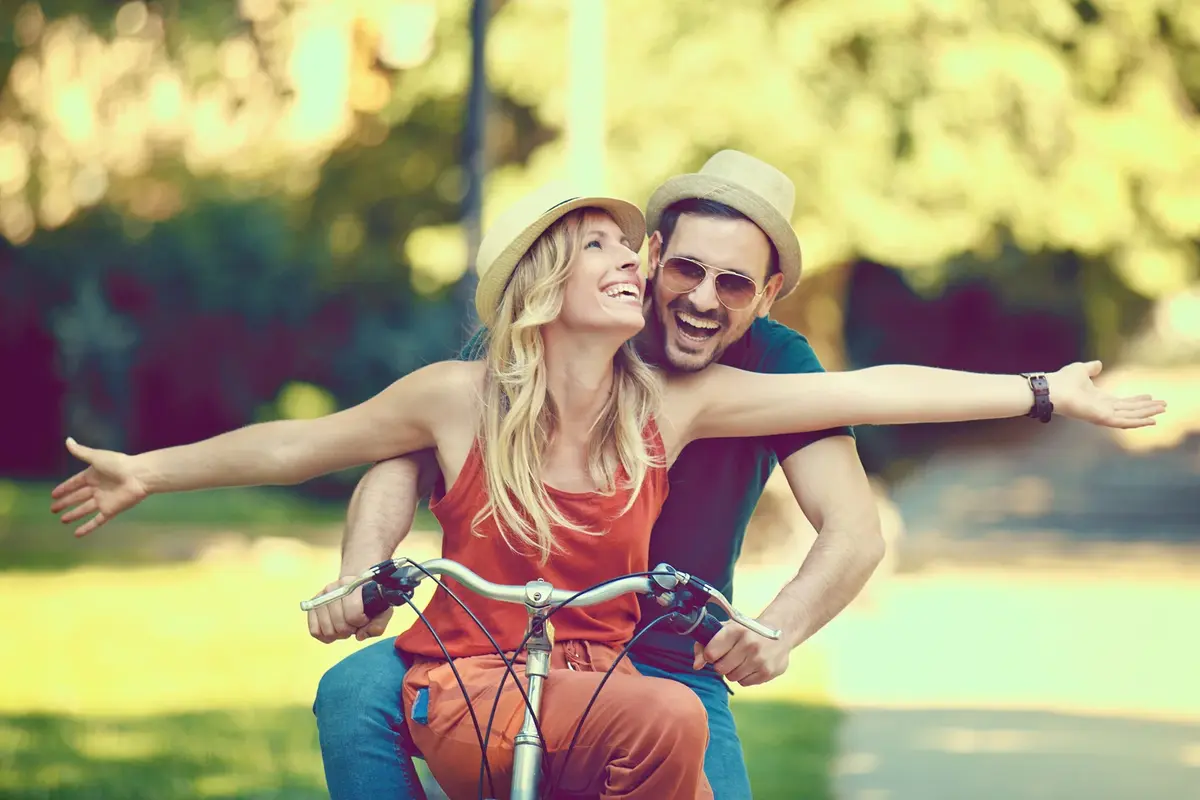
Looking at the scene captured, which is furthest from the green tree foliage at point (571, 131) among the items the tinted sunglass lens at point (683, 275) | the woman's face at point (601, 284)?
the woman's face at point (601, 284)

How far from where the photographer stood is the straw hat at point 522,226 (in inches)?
159

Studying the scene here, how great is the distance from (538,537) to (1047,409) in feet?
3.95

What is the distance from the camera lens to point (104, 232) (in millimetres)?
29609

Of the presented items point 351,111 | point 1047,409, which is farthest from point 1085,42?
point 1047,409

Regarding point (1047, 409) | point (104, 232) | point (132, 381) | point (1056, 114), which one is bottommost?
point (1047, 409)

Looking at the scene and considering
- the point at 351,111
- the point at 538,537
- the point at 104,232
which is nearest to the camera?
the point at 538,537

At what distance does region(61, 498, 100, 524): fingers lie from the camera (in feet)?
13.6

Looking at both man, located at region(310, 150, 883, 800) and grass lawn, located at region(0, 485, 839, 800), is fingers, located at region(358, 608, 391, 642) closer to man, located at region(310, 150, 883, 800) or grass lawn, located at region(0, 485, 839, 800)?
man, located at region(310, 150, 883, 800)

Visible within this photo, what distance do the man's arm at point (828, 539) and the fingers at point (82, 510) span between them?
1463 millimetres

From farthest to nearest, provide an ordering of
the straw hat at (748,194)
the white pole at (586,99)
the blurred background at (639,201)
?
the white pole at (586,99) → the blurred background at (639,201) → the straw hat at (748,194)

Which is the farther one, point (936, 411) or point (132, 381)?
point (132, 381)

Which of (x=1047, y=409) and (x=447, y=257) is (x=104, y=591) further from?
(x=1047, y=409)

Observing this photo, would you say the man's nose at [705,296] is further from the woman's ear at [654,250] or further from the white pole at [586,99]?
the white pole at [586,99]

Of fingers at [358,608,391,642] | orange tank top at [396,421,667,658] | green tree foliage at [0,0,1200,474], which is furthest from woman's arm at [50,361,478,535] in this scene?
green tree foliage at [0,0,1200,474]
